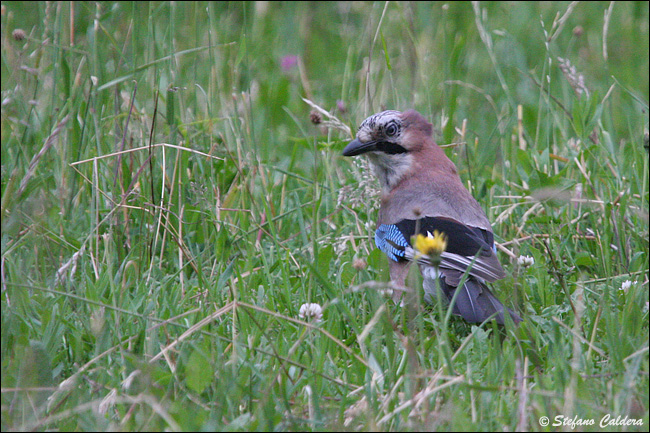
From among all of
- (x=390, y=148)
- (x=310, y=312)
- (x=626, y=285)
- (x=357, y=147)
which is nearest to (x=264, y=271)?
(x=310, y=312)

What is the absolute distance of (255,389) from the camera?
2.46 m

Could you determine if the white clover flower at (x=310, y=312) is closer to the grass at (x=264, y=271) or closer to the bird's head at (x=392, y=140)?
the grass at (x=264, y=271)

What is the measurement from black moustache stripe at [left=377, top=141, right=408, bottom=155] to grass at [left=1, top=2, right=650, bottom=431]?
287mm

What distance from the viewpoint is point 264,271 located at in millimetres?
3410

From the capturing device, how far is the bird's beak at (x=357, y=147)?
3.96 meters

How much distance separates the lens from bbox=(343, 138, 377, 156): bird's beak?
396 centimetres

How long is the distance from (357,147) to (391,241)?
0.66 metres

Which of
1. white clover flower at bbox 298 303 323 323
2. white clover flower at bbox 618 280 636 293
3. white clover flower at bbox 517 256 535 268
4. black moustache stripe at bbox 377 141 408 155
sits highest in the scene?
black moustache stripe at bbox 377 141 408 155

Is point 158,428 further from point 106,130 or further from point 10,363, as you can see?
point 106,130

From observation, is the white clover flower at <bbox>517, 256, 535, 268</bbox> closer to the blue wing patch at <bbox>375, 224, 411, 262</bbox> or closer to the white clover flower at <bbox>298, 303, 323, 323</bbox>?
the blue wing patch at <bbox>375, 224, 411, 262</bbox>

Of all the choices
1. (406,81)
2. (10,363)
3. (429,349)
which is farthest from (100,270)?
(406,81)

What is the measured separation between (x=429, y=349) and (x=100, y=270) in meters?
1.36

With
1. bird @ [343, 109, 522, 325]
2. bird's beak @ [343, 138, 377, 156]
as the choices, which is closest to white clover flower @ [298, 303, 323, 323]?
bird @ [343, 109, 522, 325]

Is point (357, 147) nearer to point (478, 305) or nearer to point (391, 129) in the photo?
point (391, 129)
